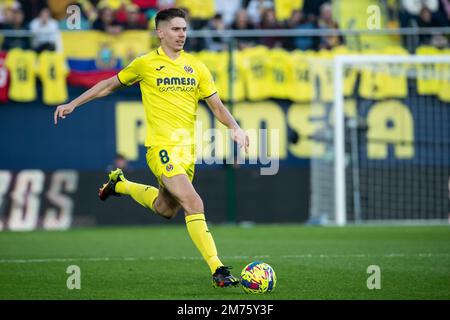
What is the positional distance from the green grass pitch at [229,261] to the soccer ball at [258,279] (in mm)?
80

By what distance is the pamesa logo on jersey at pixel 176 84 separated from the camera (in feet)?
32.0

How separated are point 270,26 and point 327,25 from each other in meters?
1.23

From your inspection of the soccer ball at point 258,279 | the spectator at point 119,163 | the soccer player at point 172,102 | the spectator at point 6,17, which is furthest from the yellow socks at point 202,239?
the spectator at point 6,17

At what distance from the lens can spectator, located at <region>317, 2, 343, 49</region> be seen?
20.6m

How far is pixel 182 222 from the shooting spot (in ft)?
66.3

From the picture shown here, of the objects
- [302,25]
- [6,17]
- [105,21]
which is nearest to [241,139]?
[105,21]

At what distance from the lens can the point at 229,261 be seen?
38.9 feet

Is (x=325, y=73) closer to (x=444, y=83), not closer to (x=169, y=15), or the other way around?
(x=444, y=83)

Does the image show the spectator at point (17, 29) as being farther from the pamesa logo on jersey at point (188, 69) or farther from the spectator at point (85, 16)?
the pamesa logo on jersey at point (188, 69)
